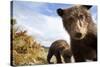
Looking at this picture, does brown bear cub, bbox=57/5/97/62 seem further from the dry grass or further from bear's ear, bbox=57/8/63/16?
the dry grass

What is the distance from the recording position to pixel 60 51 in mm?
2535

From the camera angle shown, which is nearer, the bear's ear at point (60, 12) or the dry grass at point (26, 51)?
the dry grass at point (26, 51)

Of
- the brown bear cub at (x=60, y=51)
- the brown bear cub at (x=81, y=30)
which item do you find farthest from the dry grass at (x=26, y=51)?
the brown bear cub at (x=81, y=30)

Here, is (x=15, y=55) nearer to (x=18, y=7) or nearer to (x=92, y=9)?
(x=18, y=7)

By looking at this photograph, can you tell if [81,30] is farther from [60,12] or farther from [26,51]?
[26,51]

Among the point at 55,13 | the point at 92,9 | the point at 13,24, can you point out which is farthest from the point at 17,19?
the point at 92,9

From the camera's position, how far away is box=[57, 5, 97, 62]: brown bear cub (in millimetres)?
2586

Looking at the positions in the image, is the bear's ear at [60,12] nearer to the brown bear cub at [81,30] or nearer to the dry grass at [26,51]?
the brown bear cub at [81,30]

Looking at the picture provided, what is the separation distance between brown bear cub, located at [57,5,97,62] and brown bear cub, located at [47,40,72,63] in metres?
0.08

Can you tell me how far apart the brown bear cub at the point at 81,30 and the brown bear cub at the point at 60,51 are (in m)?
0.08

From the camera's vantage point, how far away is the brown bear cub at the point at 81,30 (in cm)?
259

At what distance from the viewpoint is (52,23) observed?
2512mm

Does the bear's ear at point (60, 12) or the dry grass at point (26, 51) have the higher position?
the bear's ear at point (60, 12)

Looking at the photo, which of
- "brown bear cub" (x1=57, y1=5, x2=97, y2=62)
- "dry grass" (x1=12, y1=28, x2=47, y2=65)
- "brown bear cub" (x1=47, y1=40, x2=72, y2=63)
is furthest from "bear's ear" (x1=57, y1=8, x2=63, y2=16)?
Result: "dry grass" (x1=12, y1=28, x2=47, y2=65)
